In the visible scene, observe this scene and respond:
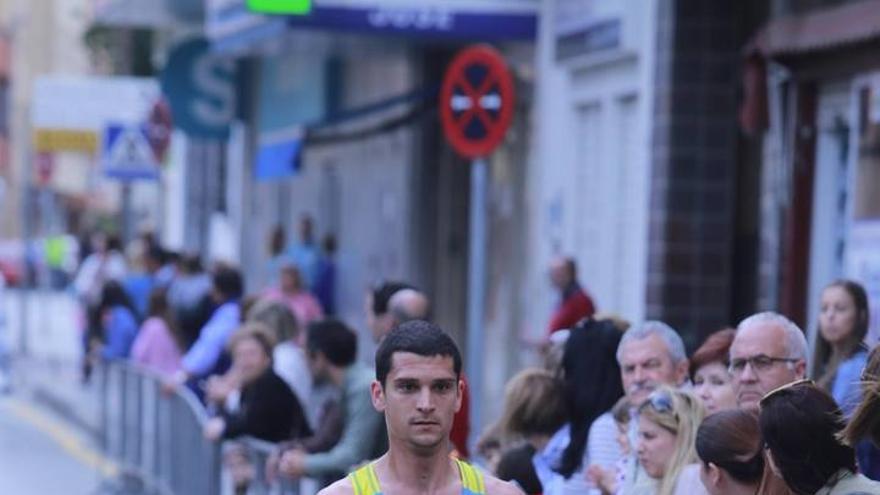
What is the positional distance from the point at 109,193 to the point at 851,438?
254 feet

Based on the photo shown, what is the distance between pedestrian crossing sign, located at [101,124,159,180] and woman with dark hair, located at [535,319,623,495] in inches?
645

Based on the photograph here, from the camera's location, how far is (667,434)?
24.2ft

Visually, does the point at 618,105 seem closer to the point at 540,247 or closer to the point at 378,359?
the point at 540,247

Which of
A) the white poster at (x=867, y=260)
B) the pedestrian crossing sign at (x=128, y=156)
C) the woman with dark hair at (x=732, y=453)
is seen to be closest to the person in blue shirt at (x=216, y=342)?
the white poster at (x=867, y=260)

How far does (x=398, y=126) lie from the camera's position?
23.0 metres

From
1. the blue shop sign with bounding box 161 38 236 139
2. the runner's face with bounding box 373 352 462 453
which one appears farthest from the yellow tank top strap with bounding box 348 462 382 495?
the blue shop sign with bounding box 161 38 236 139

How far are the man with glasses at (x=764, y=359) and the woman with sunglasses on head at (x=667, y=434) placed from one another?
171mm

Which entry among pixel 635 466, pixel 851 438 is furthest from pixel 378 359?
pixel 635 466

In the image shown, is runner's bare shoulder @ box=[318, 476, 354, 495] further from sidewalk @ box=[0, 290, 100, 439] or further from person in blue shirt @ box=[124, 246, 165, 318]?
person in blue shirt @ box=[124, 246, 165, 318]

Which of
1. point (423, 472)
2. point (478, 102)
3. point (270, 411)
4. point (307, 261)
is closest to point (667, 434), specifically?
point (423, 472)

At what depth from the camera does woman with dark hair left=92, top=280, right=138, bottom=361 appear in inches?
761

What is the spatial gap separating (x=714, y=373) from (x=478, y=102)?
512 centimetres

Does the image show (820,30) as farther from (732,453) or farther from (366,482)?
(366,482)

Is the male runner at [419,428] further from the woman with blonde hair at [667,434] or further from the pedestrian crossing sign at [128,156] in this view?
the pedestrian crossing sign at [128,156]
